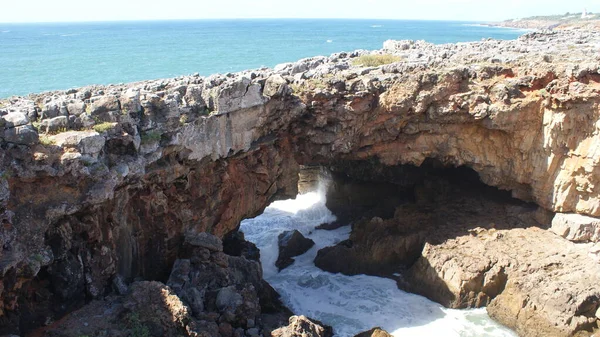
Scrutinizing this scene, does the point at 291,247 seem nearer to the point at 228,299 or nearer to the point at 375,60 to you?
the point at 228,299

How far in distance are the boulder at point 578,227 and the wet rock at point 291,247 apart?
9.69 m

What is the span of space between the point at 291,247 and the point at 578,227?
1070cm

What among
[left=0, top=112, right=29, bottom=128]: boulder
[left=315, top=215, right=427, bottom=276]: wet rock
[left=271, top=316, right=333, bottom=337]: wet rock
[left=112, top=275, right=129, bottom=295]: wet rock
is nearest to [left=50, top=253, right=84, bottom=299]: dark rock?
[left=112, top=275, right=129, bottom=295]: wet rock

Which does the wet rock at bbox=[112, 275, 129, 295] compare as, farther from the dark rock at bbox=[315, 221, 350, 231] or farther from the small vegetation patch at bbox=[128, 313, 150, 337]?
the dark rock at bbox=[315, 221, 350, 231]

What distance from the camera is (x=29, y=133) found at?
36.6 ft

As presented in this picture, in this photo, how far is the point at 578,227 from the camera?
17.1 m

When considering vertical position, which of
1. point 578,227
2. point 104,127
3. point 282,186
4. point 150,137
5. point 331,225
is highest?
point 104,127

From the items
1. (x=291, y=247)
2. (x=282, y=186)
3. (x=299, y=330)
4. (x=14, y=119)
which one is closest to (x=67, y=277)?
(x=14, y=119)

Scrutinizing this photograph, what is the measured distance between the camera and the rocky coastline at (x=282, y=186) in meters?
11.8

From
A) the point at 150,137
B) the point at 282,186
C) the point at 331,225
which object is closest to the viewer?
the point at 150,137

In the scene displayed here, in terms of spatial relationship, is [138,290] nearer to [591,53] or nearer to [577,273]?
[577,273]

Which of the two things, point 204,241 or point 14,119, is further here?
point 204,241

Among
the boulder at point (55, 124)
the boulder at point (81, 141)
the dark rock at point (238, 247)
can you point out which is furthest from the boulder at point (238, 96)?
the dark rock at point (238, 247)

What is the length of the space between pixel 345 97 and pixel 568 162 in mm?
7655
